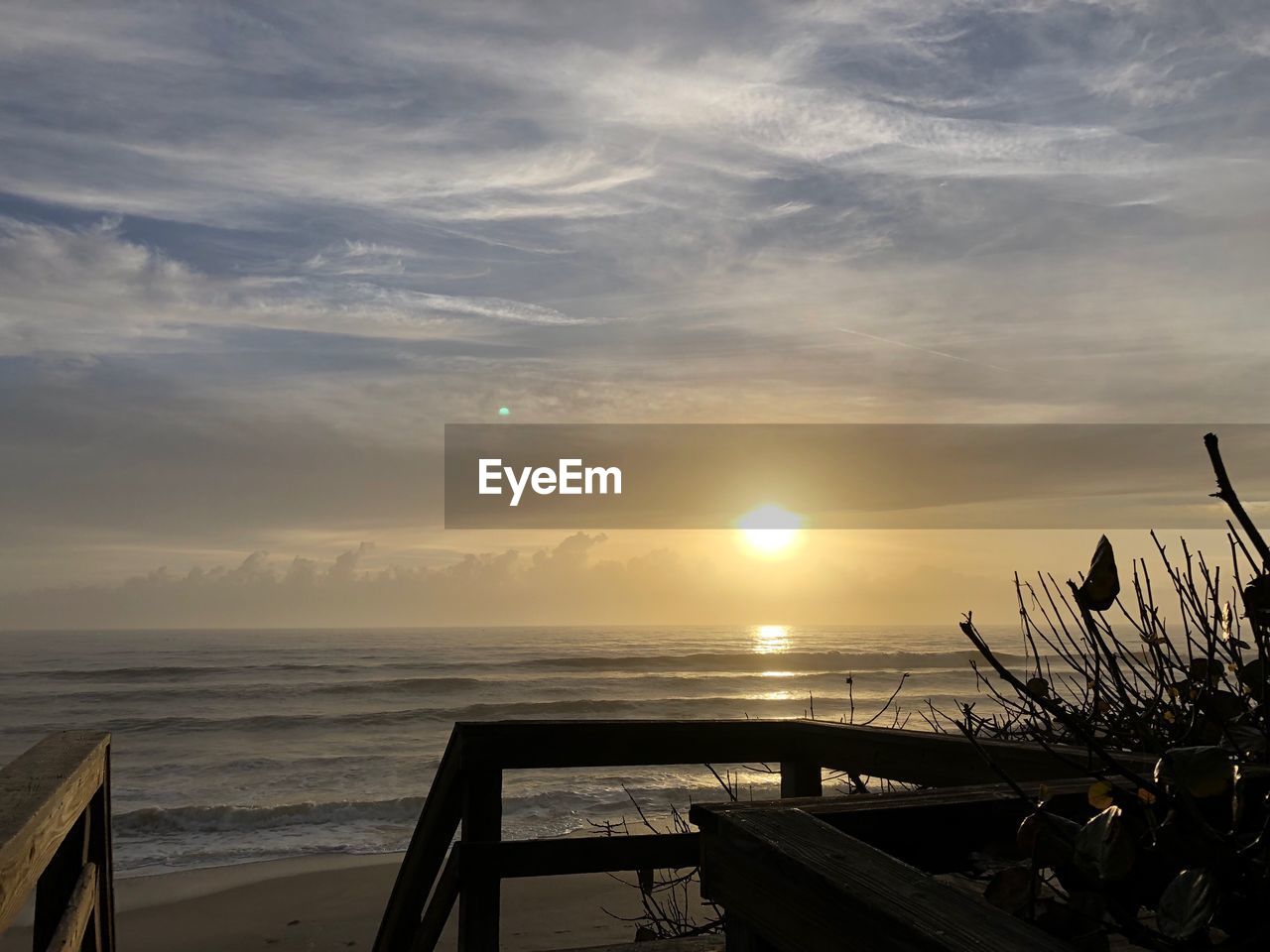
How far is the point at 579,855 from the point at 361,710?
26.8m

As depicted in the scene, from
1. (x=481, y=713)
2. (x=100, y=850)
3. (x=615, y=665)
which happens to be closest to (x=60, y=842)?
(x=100, y=850)

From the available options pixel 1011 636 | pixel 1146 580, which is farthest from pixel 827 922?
pixel 1011 636

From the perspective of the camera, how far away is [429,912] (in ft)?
9.71

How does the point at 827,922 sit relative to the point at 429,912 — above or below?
above

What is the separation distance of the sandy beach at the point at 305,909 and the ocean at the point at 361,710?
43.3 inches

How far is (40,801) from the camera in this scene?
1979 mm

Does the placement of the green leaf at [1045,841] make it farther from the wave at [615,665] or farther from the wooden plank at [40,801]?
the wave at [615,665]

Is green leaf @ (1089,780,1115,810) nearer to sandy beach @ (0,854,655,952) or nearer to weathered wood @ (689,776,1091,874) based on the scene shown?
weathered wood @ (689,776,1091,874)

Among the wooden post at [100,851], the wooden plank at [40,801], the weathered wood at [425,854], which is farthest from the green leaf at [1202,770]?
the wooden post at [100,851]

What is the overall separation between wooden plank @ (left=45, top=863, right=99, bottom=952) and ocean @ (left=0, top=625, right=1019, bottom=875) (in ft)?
35.7

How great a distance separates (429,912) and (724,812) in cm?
212

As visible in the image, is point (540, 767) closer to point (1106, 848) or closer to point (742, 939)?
point (742, 939)

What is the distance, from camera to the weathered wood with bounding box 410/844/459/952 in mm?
2824

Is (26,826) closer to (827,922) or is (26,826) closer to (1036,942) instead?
(827,922)
